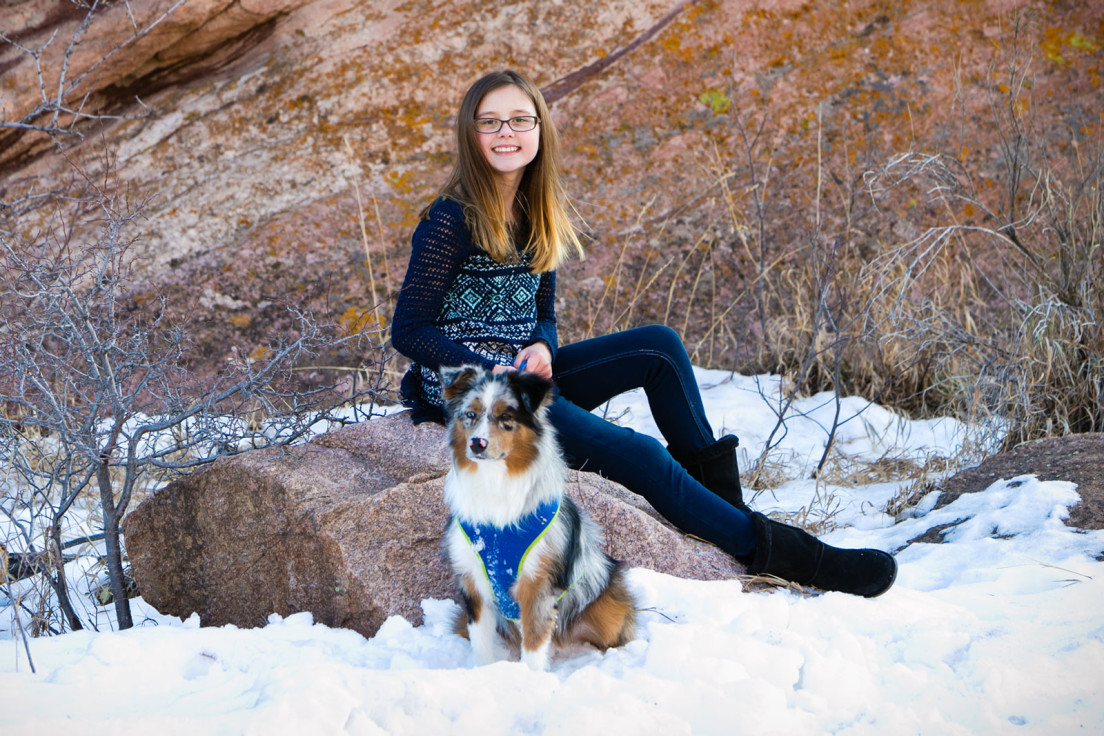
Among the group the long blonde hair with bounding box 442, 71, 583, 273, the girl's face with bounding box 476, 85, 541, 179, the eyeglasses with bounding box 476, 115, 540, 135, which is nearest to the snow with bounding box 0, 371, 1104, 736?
the long blonde hair with bounding box 442, 71, 583, 273

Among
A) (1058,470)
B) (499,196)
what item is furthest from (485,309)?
(1058,470)

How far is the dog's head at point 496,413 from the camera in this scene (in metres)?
2.44

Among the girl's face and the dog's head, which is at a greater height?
the girl's face

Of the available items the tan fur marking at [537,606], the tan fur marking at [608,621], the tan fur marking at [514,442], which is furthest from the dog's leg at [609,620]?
the tan fur marking at [514,442]

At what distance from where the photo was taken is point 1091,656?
95.9 inches

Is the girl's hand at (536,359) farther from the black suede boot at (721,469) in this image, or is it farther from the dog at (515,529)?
the black suede boot at (721,469)

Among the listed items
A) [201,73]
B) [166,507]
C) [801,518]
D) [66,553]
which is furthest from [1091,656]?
[201,73]

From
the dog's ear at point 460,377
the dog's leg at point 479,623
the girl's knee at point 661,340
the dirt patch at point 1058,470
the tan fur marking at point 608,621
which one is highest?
the dog's ear at point 460,377

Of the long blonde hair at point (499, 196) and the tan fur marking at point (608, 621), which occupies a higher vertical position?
the long blonde hair at point (499, 196)

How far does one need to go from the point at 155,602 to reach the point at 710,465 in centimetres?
228

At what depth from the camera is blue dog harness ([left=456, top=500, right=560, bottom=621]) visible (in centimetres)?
249

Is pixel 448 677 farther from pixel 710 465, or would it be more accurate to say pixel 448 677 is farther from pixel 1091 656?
pixel 1091 656

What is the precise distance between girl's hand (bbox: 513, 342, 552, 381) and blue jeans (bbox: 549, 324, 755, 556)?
0.16 metres

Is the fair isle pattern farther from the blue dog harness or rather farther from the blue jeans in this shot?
the blue dog harness
